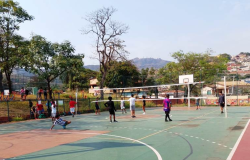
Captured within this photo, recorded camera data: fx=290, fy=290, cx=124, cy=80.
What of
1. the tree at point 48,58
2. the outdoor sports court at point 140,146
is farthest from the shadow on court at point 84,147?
the tree at point 48,58

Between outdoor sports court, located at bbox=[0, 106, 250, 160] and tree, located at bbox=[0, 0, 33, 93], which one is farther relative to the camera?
tree, located at bbox=[0, 0, 33, 93]

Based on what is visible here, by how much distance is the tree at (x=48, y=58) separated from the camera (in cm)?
2852

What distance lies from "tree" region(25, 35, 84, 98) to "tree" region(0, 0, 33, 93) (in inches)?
64.9

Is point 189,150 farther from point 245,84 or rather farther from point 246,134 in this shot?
point 245,84

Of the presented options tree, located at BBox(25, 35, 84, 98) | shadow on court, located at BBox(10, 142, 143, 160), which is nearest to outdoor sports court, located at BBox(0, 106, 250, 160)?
shadow on court, located at BBox(10, 142, 143, 160)

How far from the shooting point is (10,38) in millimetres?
30734

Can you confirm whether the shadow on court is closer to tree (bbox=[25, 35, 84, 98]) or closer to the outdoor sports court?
the outdoor sports court

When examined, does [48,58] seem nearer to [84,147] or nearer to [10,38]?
[10,38]

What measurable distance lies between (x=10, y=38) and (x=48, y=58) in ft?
16.5

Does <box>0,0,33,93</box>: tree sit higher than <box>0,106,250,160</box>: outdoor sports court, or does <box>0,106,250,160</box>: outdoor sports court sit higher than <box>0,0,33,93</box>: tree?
<box>0,0,33,93</box>: tree

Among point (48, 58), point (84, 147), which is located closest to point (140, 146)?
point (84, 147)

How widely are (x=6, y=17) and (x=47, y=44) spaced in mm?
5757

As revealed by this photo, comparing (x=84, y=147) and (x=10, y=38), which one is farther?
(x=10, y=38)

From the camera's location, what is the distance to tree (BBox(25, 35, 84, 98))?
2852 cm
